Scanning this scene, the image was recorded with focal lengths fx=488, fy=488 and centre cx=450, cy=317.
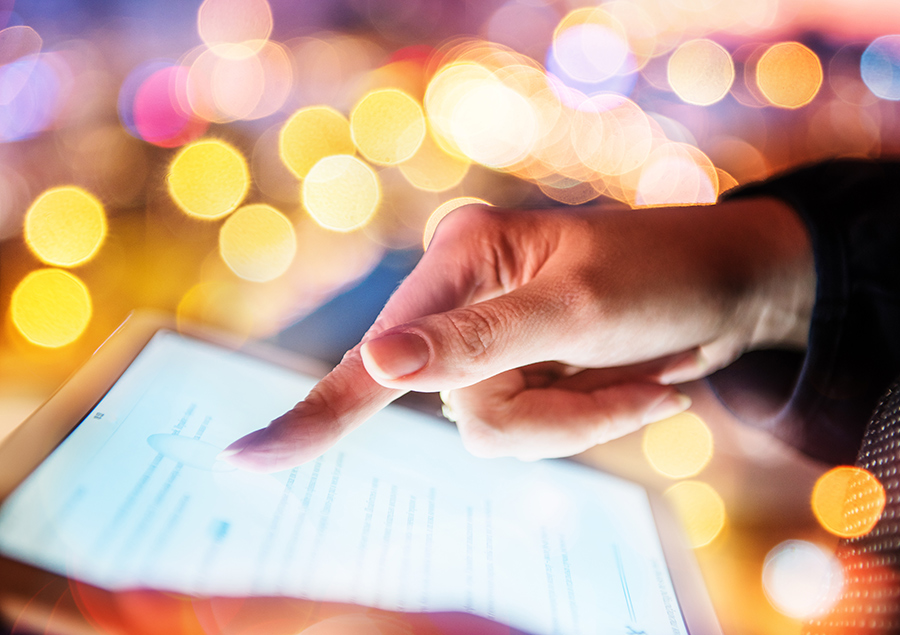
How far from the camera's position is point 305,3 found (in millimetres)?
1481

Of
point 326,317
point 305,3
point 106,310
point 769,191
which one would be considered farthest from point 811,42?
point 106,310

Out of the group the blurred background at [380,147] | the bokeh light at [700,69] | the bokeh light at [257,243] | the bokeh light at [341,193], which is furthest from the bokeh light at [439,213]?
the bokeh light at [700,69]

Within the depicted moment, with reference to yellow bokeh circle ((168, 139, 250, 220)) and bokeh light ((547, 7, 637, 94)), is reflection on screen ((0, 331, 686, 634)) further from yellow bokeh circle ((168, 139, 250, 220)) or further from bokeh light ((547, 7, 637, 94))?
bokeh light ((547, 7, 637, 94))

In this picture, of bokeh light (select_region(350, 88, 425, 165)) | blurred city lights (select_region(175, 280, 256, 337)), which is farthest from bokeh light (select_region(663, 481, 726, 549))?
bokeh light (select_region(350, 88, 425, 165))

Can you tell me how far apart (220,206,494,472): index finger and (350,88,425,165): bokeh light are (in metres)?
0.91

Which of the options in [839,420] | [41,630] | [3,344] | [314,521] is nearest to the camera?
[41,630]

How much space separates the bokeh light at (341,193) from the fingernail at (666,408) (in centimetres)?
75

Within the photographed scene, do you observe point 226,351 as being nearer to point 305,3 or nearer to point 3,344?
point 3,344

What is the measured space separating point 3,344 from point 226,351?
19.9 inches

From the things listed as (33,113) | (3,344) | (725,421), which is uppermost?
(33,113)

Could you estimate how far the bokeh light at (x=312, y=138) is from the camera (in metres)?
1.28

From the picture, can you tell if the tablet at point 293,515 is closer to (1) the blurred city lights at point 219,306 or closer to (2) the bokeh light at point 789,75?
(1) the blurred city lights at point 219,306

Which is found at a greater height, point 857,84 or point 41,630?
point 857,84

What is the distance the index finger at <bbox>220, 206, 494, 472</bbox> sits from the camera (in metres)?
0.39
